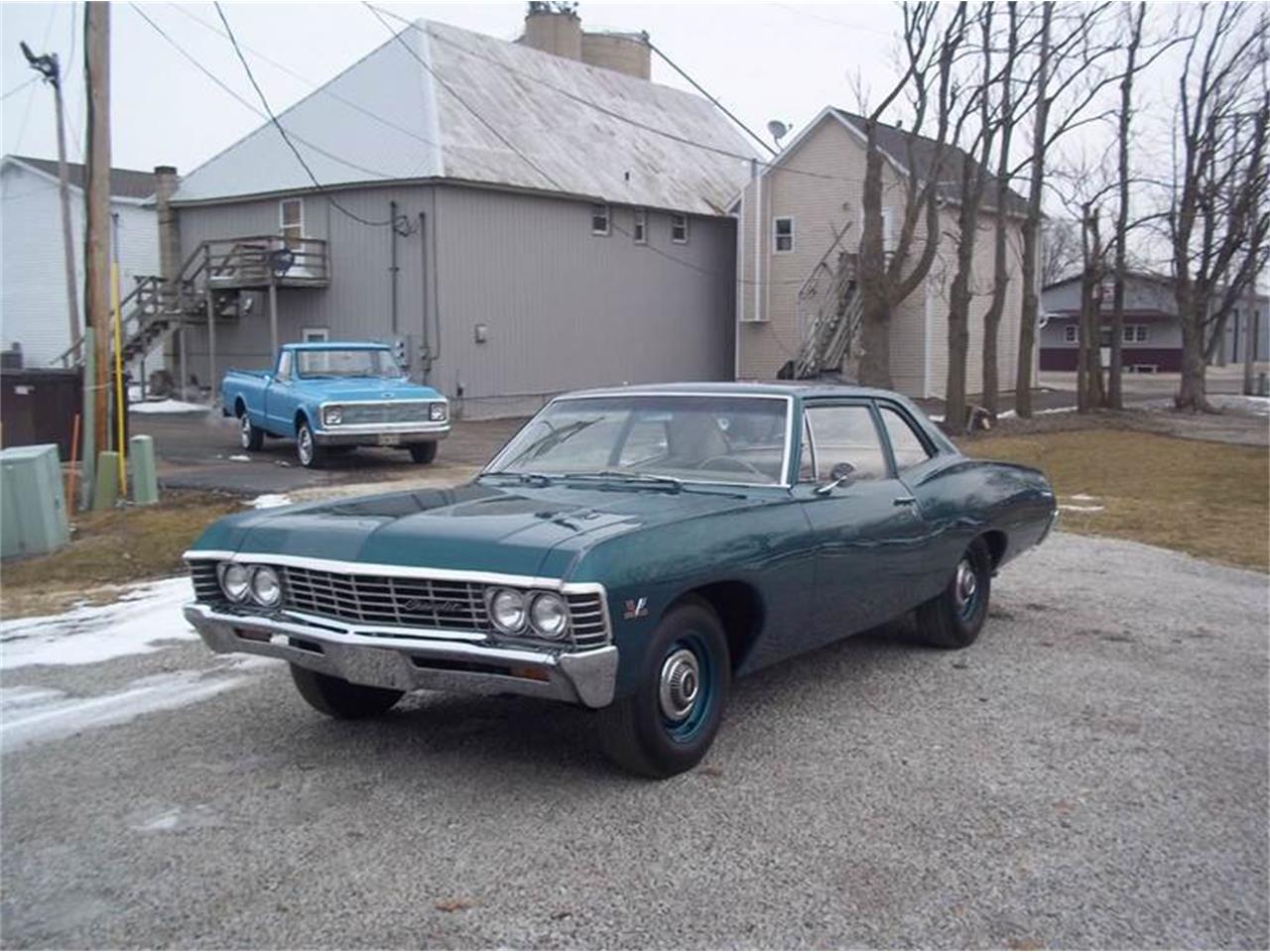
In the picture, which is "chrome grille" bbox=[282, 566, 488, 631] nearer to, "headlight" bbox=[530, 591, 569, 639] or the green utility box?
"headlight" bbox=[530, 591, 569, 639]

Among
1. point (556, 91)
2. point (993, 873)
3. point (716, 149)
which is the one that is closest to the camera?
point (993, 873)

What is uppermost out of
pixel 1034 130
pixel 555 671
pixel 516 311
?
pixel 1034 130

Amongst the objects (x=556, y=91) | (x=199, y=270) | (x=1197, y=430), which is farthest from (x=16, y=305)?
(x=1197, y=430)

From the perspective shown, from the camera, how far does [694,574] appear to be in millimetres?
4609

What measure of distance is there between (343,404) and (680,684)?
12.7 m

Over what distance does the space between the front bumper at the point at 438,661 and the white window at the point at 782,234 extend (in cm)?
3073

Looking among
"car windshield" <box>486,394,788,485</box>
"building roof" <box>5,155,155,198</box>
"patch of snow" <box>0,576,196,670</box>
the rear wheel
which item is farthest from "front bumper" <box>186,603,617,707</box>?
"building roof" <box>5,155,155,198</box>

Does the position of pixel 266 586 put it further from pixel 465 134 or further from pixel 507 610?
pixel 465 134

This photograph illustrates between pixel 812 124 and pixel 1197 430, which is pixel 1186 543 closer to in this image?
pixel 1197 430

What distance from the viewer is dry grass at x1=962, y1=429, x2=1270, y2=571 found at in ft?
38.3

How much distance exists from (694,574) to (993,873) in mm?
1438

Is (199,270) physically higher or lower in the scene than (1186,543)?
higher

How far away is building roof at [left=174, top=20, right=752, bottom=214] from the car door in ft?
68.4

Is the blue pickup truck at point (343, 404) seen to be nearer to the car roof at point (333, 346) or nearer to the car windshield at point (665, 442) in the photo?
the car roof at point (333, 346)
